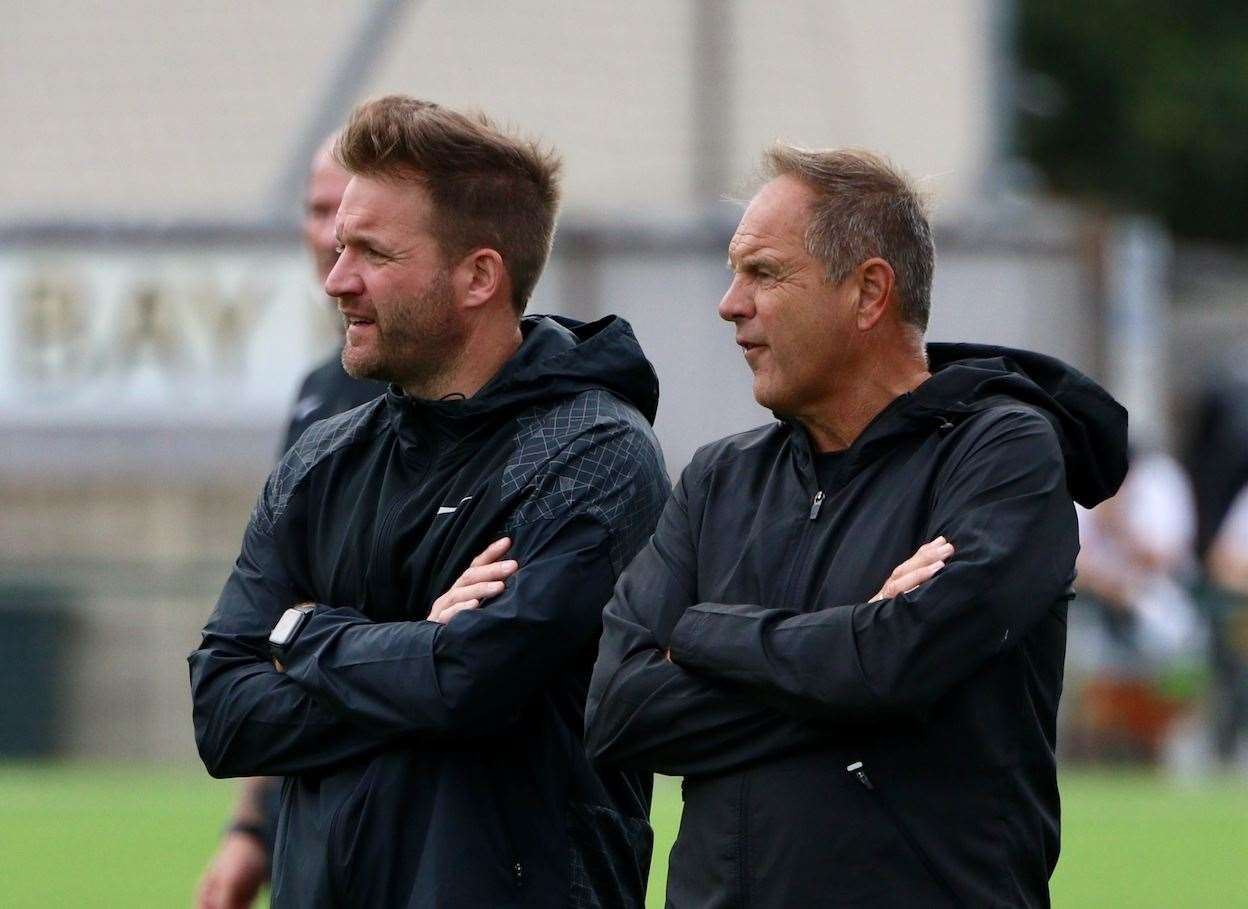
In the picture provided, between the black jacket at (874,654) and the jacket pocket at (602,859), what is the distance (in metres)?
0.15

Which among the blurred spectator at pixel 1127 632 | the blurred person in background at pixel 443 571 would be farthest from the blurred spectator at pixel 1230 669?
the blurred person in background at pixel 443 571

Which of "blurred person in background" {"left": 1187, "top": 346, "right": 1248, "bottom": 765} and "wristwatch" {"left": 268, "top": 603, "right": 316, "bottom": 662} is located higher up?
"wristwatch" {"left": 268, "top": 603, "right": 316, "bottom": 662}

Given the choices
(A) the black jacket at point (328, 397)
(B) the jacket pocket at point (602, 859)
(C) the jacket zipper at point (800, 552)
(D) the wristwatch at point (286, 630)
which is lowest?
(B) the jacket pocket at point (602, 859)

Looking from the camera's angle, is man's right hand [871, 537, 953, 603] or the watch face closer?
man's right hand [871, 537, 953, 603]

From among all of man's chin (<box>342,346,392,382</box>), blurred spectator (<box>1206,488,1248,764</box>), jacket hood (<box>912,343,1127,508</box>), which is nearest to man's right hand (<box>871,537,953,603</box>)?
jacket hood (<box>912,343,1127,508</box>)

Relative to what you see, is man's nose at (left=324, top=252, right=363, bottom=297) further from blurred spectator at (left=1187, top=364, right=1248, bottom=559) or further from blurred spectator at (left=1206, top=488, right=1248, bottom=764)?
blurred spectator at (left=1187, top=364, right=1248, bottom=559)

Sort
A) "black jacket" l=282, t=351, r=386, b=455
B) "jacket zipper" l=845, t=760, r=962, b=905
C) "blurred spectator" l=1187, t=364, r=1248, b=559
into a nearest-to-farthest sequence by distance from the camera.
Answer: "jacket zipper" l=845, t=760, r=962, b=905 → "black jacket" l=282, t=351, r=386, b=455 → "blurred spectator" l=1187, t=364, r=1248, b=559

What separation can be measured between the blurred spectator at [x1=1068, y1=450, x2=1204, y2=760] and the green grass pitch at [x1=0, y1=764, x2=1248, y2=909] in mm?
270

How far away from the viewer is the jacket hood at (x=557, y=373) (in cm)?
420

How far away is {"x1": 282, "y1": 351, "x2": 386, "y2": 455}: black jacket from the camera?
5324 millimetres

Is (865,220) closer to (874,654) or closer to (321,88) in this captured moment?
(874,654)

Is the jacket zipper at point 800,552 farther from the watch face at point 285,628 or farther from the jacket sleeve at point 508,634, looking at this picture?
the watch face at point 285,628

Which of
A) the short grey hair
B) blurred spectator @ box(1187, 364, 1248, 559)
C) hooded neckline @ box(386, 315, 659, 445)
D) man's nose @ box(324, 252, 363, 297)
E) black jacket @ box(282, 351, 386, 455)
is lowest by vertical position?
blurred spectator @ box(1187, 364, 1248, 559)

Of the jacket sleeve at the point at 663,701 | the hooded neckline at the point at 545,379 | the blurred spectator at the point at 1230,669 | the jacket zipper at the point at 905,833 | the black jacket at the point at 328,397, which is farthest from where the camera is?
the blurred spectator at the point at 1230,669
